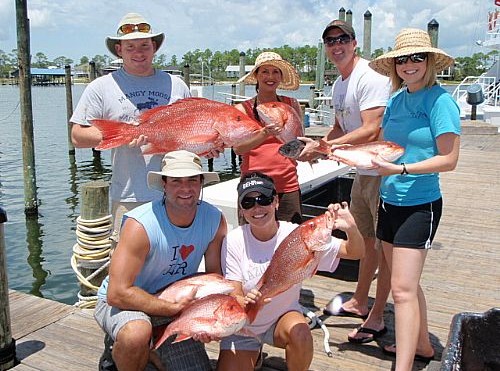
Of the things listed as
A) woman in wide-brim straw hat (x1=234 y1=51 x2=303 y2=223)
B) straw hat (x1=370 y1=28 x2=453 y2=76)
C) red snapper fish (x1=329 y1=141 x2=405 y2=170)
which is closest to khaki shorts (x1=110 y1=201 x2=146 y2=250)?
woman in wide-brim straw hat (x1=234 y1=51 x2=303 y2=223)

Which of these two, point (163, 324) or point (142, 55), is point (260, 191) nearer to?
point (163, 324)

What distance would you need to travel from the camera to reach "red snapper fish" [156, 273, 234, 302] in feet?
9.05

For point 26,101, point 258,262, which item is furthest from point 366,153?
point 26,101

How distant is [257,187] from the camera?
2834 mm

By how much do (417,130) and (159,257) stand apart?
156 cm

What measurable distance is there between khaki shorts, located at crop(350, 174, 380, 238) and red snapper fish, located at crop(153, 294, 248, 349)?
59.6 inches

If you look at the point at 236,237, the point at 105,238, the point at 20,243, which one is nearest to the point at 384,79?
the point at 236,237

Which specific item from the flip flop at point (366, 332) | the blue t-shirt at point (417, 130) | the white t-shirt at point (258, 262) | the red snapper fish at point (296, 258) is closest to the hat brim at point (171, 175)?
Answer: the white t-shirt at point (258, 262)

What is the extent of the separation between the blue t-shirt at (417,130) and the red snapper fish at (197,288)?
1049mm

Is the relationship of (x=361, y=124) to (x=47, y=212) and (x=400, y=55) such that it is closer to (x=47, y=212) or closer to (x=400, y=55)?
(x=400, y=55)

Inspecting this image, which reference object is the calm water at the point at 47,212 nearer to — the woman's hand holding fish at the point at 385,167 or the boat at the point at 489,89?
the woman's hand holding fish at the point at 385,167

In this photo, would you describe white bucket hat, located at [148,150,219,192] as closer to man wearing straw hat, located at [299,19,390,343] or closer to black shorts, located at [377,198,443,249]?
man wearing straw hat, located at [299,19,390,343]

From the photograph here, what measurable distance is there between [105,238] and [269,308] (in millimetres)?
2297

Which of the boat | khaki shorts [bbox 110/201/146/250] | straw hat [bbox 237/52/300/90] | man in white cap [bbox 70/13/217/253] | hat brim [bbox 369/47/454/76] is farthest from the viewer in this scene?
the boat
